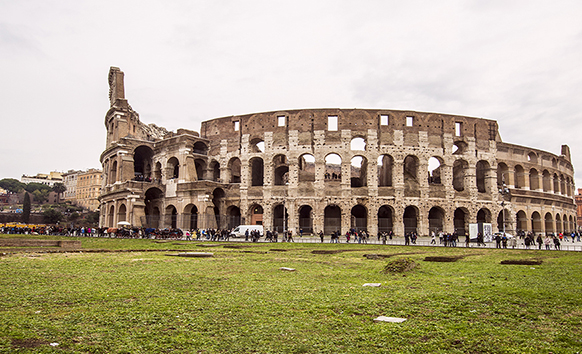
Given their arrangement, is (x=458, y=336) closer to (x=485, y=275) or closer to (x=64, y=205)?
(x=485, y=275)

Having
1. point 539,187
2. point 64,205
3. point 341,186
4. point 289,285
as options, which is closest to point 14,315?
point 289,285

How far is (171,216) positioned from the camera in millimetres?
45719

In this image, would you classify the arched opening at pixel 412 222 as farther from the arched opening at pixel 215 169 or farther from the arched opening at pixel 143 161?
the arched opening at pixel 143 161

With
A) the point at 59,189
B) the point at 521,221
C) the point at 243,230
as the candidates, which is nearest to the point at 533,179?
the point at 521,221

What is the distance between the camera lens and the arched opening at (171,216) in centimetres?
4544

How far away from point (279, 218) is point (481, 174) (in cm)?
2412

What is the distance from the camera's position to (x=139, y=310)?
A: 670 cm

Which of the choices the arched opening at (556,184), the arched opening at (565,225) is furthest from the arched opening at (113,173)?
the arched opening at (565,225)

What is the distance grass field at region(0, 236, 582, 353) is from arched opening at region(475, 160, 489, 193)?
3621 cm

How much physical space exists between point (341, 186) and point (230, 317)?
3543 centimetres

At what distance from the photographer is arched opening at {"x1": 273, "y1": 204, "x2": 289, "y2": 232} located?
4259cm

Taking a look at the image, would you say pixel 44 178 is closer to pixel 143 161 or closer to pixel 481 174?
pixel 143 161

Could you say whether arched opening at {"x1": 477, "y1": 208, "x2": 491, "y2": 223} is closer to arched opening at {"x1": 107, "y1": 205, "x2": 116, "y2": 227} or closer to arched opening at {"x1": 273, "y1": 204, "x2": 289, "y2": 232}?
arched opening at {"x1": 273, "y1": 204, "x2": 289, "y2": 232}

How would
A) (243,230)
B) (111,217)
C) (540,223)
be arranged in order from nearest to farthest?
(243,230)
(540,223)
(111,217)
